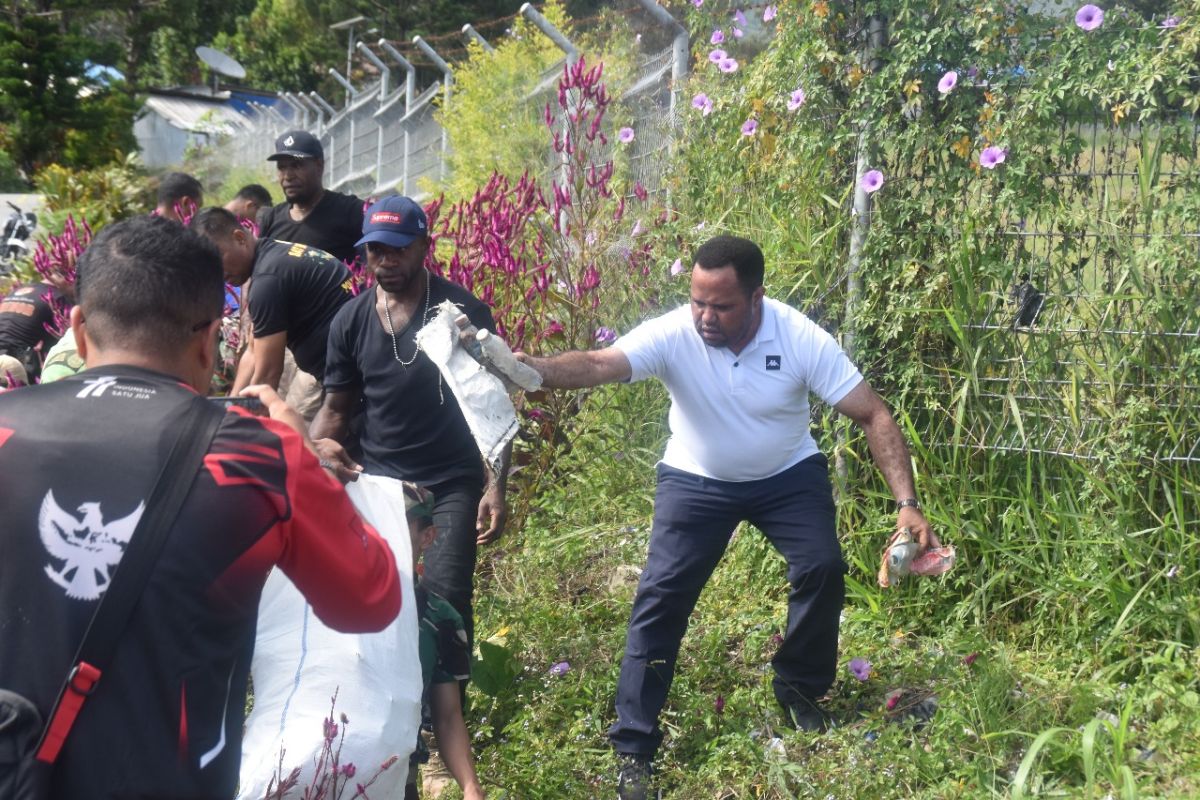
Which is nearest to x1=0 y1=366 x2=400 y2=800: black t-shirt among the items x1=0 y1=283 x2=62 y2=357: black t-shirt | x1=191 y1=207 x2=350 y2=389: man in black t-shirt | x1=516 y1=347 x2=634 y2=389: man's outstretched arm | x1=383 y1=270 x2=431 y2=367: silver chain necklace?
x1=516 y1=347 x2=634 y2=389: man's outstretched arm

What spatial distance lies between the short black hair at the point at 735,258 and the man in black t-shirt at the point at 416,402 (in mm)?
859

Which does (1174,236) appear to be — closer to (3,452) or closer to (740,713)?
(740,713)

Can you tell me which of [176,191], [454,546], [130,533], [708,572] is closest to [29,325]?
[176,191]

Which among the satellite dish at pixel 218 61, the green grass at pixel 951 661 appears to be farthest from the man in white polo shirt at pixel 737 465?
the satellite dish at pixel 218 61

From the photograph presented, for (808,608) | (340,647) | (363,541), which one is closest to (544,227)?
(808,608)

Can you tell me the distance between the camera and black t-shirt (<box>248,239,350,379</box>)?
5184 millimetres

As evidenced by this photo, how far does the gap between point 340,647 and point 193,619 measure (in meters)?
1.29

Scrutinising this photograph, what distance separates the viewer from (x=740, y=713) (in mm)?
4633

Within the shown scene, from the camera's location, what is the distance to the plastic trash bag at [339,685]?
3088 millimetres

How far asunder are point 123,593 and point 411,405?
8.51 ft

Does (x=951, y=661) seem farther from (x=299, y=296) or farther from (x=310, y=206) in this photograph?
(x=310, y=206)

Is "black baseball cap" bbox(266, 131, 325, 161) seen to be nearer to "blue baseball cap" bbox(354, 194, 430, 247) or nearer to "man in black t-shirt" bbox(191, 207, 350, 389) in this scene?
"man in black t-shirt" bbox(191, 207, 350, 389)

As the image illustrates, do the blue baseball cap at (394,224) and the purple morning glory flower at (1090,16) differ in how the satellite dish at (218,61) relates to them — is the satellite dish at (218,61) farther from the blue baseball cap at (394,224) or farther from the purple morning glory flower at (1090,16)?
the purple morning glory flower at (1090,16)

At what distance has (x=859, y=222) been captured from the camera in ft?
17.5
